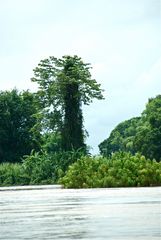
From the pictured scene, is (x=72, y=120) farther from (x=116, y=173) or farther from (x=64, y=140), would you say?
(x=116, y=173)

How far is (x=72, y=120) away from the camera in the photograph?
4394 centimetres

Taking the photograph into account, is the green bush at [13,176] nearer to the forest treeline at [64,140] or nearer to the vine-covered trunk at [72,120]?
the forest treeline at [64,140]

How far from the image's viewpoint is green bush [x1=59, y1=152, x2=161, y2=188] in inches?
965

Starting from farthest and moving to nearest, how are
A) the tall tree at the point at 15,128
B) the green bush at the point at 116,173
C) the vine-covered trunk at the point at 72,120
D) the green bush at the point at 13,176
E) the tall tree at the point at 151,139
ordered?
the tall tree at the point at 151,139 < the tall tree at the point at 15,128 < the vine-covered trunk at the point at 72,120 < the green bush at the point at 13,176 < the green bush at the point at 116,173

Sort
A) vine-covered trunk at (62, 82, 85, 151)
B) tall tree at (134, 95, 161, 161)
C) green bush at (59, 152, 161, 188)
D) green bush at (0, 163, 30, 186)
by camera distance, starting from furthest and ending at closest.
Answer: tall tree at (134, 95, 161, 161), vine-covered trunk at (62, 82, 85, 151), green bush at (0, 163, 30, 186), green bush at (59, 152, 161, 188)

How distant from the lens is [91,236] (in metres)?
4.98

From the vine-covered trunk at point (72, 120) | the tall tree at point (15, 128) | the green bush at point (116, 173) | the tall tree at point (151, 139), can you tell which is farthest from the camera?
the tall tree at point (151, 139)

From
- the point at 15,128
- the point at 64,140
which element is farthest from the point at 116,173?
the point at 15,128

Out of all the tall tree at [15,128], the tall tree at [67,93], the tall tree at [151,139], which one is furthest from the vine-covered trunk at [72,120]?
the tall tree at [151,139]

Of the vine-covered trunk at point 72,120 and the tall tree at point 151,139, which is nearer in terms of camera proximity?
the vine-covered trunk at point 72,120

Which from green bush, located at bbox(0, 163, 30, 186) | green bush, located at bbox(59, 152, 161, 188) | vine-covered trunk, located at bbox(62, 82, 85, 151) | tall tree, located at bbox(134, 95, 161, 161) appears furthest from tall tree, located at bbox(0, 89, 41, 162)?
green bush, located at bbox(59, 152, 161, 188)

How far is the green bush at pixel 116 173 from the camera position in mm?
24503

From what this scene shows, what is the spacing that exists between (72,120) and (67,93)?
1.75 metres

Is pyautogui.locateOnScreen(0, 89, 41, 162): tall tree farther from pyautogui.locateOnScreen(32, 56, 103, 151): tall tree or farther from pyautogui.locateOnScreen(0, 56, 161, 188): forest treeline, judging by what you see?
pyautogui.locateOnScreen(32, 56, 103, 151): tall tree
